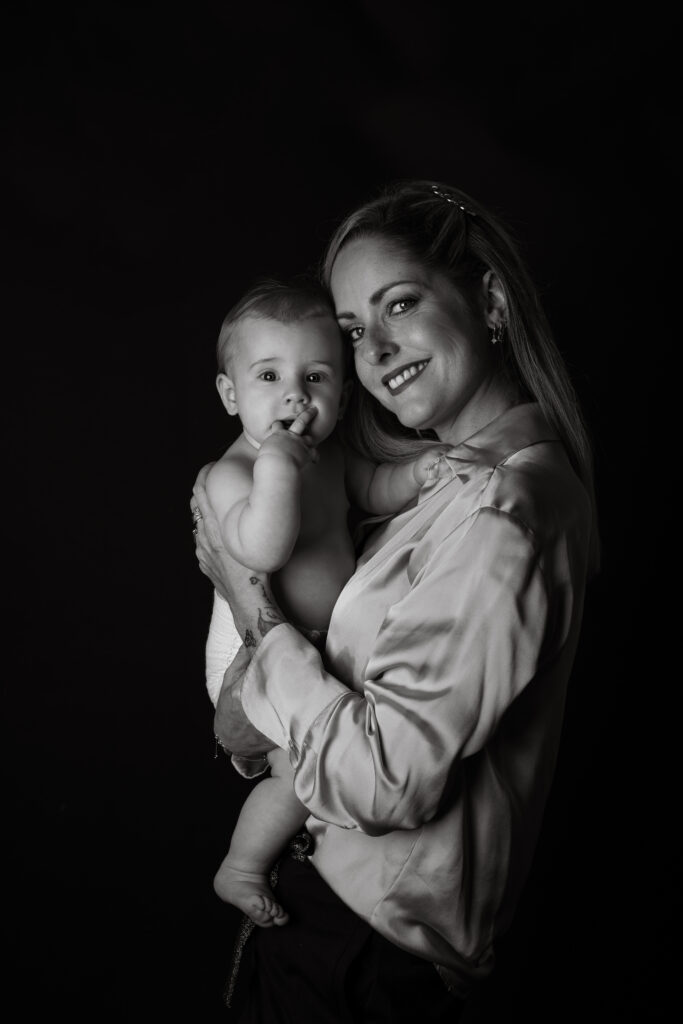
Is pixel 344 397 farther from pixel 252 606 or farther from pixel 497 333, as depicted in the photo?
pixel 252 606

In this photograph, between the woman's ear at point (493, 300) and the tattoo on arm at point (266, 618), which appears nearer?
the tattoo on arm at point (266, 618)

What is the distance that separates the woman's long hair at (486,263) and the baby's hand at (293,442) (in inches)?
14.1

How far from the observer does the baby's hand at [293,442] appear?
1970 millimetres

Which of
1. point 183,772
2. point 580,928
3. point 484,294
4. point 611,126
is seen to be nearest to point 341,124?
point 611,126

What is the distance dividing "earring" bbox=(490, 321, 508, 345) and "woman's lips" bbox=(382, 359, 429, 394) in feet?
0.53

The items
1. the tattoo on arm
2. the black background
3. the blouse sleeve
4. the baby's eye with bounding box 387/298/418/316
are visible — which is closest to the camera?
the blouse sleeve

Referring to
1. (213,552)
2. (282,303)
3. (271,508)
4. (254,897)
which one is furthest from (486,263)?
(254,897)

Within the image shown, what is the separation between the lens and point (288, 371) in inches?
81.0

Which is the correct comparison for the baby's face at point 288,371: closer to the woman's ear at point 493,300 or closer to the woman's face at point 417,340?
the woman's face at point 417,340

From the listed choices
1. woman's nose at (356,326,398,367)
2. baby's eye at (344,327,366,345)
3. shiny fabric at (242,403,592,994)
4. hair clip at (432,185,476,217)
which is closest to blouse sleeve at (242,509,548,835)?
shiny fabric at (242,403,592,994)

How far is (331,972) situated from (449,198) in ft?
4.76

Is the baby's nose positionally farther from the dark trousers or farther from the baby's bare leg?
the dark trousers

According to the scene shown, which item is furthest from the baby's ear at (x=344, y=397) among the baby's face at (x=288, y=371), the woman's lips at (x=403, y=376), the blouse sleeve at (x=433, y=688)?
the blouse sleeve at (x=433, y=688)

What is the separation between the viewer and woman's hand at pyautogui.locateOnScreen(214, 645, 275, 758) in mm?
1914
